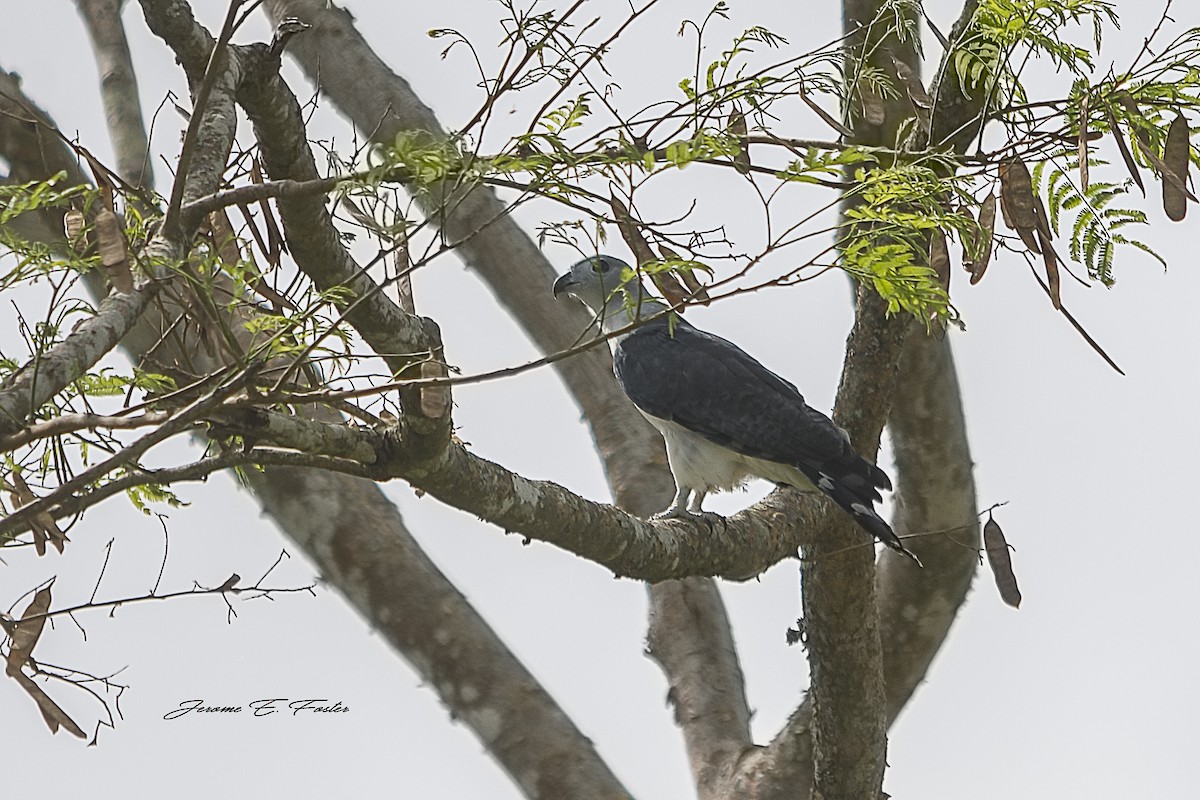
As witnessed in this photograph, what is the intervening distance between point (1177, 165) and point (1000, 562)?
1602mm

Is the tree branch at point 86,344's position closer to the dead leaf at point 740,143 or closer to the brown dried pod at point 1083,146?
the dead leaf at point 740,143

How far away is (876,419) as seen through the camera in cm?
432

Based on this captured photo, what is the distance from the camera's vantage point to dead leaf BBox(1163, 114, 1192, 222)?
2375 millimetres

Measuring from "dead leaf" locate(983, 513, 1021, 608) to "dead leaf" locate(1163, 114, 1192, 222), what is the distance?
1495 millimetres

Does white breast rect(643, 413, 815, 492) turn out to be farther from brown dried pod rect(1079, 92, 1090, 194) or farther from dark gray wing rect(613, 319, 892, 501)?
brown dried pod rect(1079, 92, 1090, 194)

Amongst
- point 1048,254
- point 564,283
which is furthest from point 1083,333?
point 564,283

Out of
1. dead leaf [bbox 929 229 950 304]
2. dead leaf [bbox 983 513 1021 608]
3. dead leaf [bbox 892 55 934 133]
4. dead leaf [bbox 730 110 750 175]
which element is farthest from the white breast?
dead leaf [bbox 730 110 750 175]

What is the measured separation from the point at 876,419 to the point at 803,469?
15.1 inches

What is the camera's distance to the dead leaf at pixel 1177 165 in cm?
238

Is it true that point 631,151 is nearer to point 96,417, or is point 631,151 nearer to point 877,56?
point 96,417

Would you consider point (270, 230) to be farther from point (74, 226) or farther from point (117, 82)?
point (117, 82)

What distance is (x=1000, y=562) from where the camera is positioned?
3723 mm

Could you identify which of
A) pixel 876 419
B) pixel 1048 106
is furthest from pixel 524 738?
pixel 1048 106

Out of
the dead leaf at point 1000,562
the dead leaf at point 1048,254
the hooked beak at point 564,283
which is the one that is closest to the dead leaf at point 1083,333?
the dead leaf at point 1048,254
